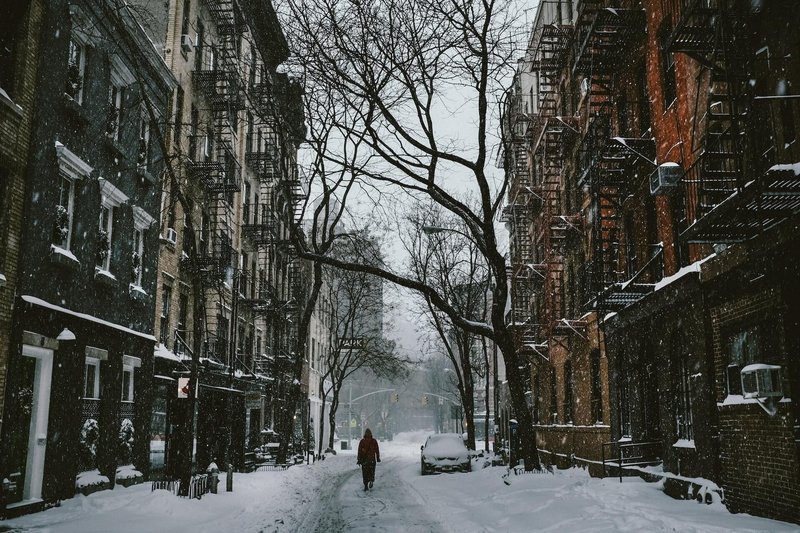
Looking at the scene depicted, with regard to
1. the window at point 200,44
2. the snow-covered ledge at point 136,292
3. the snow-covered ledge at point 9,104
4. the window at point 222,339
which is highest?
the window at point 200,44

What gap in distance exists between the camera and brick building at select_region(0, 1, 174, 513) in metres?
13.5

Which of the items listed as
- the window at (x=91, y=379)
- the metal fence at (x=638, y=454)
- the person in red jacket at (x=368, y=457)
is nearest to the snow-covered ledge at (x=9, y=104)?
the window at (x=91, y=379)

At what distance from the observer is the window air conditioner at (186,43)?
76.6 feet

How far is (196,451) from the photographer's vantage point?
957 inches

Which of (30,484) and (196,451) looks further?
(196,451)

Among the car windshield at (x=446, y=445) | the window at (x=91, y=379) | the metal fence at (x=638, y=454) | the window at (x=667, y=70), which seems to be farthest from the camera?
the car windshield at (x=446, y=445)

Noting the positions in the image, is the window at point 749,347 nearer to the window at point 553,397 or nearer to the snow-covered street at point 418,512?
the snow-covered street at point 418,512

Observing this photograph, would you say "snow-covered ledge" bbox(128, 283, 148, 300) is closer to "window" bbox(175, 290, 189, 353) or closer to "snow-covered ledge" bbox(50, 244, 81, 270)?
"snow-covered ledge" bbox(50, 244, 81, 270)

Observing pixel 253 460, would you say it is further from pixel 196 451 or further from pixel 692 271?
pixel 692 271

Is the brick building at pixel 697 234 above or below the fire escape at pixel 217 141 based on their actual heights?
below

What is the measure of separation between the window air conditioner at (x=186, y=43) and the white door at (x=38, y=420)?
43.3 feet

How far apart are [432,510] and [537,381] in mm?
20610

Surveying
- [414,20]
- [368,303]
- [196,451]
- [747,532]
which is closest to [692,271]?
[747,532]

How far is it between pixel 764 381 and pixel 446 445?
1712 centimetres
